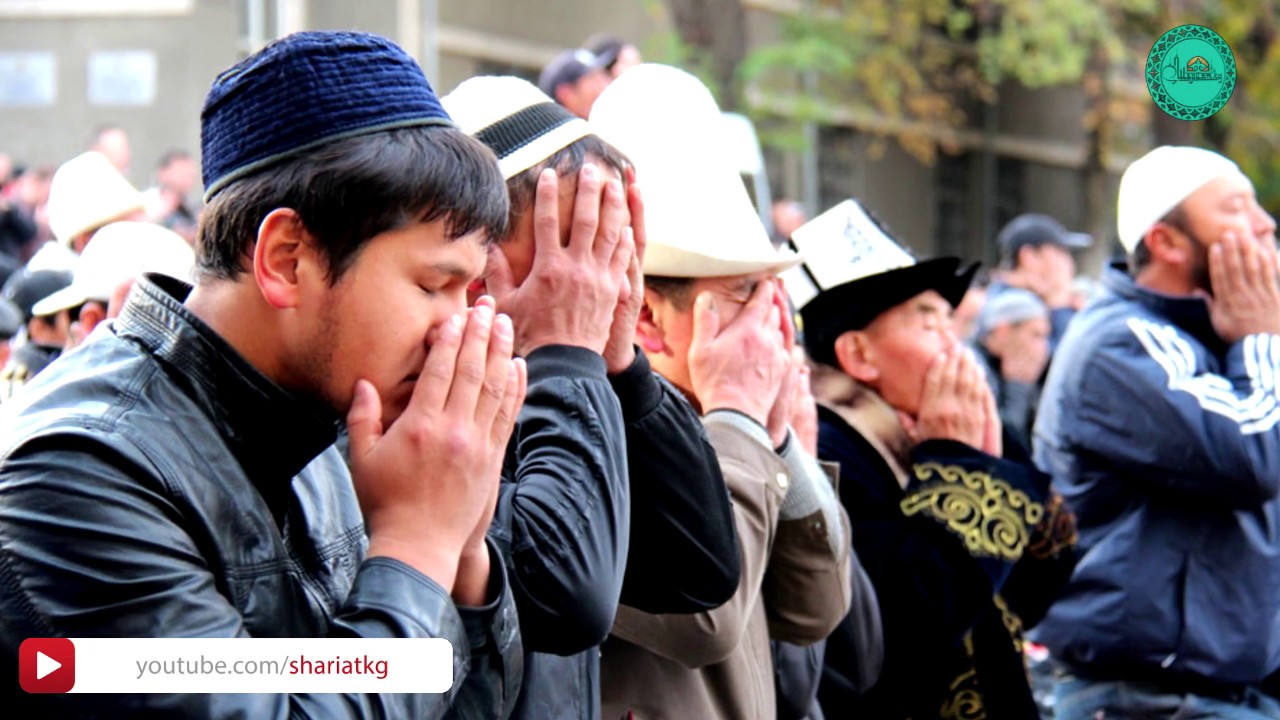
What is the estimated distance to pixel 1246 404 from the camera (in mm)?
4566

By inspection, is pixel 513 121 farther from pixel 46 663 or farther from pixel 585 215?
pixel 46 663

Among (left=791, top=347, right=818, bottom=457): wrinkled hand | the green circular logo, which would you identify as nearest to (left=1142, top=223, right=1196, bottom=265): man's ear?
the green circular logo

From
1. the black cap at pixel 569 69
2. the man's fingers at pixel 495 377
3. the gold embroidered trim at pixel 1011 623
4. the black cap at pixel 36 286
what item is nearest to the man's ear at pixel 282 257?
the man's fingers at pixel 495 377

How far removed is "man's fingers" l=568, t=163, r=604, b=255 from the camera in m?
2.62

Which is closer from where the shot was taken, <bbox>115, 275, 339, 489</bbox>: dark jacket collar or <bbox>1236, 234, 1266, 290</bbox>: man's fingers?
<bbox>115, 275, 339, 489</bbox>: dark jacket collar

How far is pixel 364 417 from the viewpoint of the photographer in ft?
6.49

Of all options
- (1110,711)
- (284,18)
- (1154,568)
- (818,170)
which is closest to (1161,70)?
(1154,568)

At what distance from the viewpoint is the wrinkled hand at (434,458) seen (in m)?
1.96

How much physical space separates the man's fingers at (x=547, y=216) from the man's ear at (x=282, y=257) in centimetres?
69

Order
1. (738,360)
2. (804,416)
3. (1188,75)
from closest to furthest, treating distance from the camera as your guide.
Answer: (738,360)
(804,416)
(1188,75)

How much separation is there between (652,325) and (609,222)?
0.75 m

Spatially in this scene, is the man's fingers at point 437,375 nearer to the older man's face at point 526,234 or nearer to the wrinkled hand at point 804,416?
the older man's face at point 526,234

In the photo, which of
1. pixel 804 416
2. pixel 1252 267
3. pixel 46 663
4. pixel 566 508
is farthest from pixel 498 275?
pixel 1252 267

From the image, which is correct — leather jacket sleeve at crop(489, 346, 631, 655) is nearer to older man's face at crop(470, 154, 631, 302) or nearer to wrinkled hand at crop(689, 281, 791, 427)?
older man's face at crop(470, 154, 631, 302)
